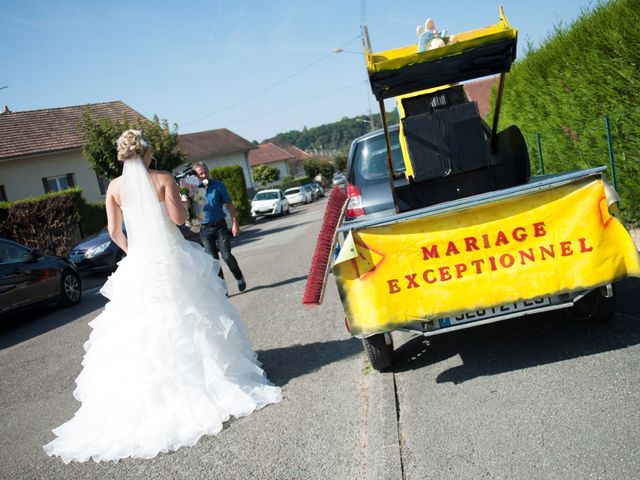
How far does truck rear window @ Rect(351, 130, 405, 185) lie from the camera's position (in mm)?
8219

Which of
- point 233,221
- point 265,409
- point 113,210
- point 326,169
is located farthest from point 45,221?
point 326,169

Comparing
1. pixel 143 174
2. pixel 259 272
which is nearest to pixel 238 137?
pixel 259 272

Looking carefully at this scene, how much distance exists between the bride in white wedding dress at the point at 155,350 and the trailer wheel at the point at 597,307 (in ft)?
8.72

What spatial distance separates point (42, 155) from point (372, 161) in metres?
26.1

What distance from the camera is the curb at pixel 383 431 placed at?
134 inches

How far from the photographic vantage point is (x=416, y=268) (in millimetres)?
4379

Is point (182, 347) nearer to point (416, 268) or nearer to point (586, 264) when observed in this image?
point (416, 268)

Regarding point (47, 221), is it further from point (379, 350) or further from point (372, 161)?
point (379, 350)

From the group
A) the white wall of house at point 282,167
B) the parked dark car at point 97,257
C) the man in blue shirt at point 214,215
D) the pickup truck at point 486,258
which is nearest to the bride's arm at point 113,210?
the pickup truck at point 486,258

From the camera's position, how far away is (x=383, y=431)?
388cm

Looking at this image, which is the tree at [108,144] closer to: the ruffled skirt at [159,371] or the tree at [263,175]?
the ruffled skirt at [159,371]

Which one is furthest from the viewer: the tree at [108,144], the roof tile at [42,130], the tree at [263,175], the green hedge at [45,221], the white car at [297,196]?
the tree at [263,175]

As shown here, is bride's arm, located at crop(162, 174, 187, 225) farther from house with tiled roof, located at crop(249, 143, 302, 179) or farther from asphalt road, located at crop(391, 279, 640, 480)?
house with tiled roof, located at crop(249, 143, 302, 179)

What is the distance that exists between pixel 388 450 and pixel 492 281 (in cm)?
148
